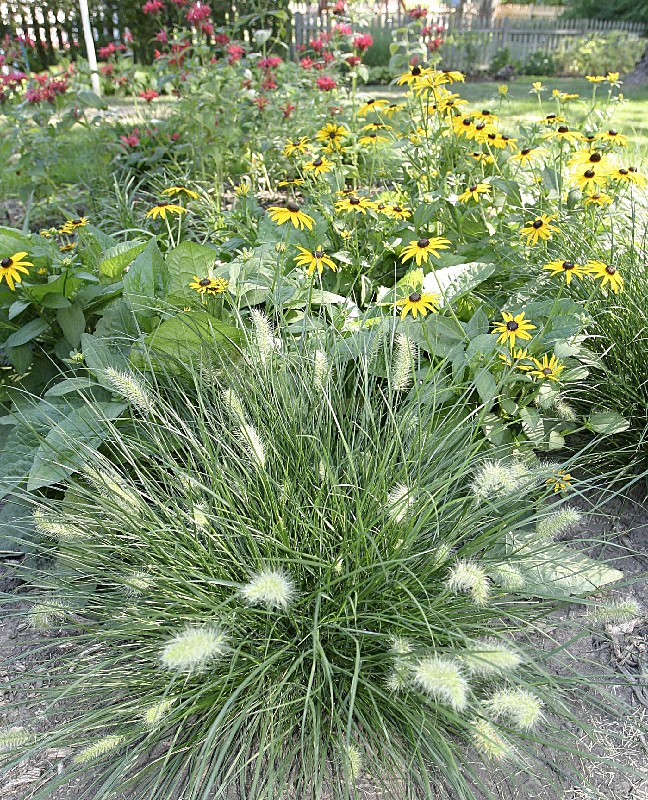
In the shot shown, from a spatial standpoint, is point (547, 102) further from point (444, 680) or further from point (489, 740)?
point (444, 680)

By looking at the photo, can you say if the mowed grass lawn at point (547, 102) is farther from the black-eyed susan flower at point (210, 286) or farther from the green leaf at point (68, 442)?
the green leaf at point (68, 442)

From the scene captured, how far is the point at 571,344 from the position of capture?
2293 mm

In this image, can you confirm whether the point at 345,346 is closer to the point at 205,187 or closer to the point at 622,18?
the point at 205,187

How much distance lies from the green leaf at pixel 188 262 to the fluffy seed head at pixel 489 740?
1668 mm

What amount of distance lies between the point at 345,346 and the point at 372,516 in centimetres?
72

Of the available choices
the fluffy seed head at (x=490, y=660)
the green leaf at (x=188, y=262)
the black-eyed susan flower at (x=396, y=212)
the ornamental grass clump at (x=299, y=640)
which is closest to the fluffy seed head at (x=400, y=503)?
the ornamental grass clump at (x=299, y=640)

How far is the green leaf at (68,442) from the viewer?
2.03m

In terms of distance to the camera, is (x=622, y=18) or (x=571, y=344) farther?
(x=622, y=18)

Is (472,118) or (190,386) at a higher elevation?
(472,118)

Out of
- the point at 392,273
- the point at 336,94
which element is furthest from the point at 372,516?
the point at 336,94

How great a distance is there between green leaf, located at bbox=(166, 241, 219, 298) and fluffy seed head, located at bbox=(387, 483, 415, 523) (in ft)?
3.90

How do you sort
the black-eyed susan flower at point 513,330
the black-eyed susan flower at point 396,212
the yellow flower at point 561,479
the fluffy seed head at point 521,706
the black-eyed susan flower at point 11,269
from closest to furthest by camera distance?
the fluffy seed head at point 521,706 < the yellow flower at point 561,479 < the black-eyed susan flower at point 513,330 < the black-eyed susan flower at point 11,269 < the black-eyed susan flower at point 396,212

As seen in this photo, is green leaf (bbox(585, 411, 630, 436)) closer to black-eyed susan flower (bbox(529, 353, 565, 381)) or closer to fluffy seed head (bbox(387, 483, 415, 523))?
black-eyed susan flower (bbox(529, 353, 565, 381))

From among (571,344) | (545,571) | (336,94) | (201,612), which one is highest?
(336,94)
